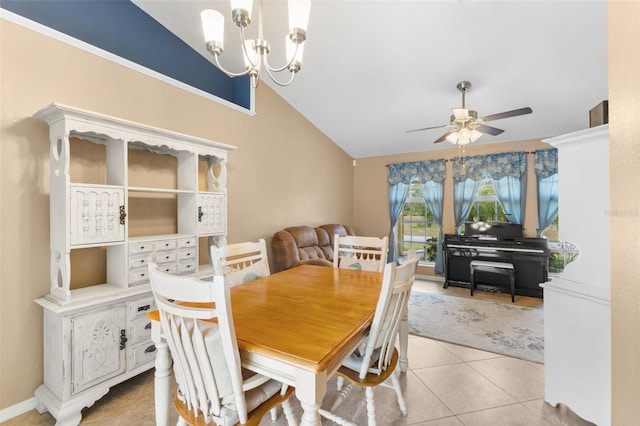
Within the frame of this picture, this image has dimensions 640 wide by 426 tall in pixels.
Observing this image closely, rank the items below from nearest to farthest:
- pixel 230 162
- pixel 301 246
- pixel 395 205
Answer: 1. pixel 230 162
2. pixel 301 246
3. pixel 395 205

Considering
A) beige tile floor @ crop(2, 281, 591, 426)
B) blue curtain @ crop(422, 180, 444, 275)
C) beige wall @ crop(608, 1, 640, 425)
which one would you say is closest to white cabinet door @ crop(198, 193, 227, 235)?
beige tile floor @ crop(2, 281, 591, 426)

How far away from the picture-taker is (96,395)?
5.74 feet

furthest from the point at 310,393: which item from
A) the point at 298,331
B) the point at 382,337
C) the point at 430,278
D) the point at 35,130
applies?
the point at 430,278

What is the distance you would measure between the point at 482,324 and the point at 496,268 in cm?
133

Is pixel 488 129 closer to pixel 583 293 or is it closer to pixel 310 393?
pixel 583 293

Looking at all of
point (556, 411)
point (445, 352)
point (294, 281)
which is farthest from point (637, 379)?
point (445, 352)

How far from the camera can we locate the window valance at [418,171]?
5168 mm

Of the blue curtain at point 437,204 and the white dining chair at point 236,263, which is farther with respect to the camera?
the blue curtain at point 437,204

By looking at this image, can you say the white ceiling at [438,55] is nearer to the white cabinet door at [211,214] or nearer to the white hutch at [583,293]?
the white hutch at [583,293]

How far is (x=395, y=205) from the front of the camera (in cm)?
567

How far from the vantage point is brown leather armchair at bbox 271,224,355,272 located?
3.75 m

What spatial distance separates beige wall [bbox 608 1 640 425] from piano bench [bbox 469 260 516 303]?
3976 millimetres

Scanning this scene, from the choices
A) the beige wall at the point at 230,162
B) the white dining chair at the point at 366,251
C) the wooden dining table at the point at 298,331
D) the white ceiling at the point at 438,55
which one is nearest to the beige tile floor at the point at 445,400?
the beige wall at the point at 230,162

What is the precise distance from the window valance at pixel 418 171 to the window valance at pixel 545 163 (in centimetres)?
138
